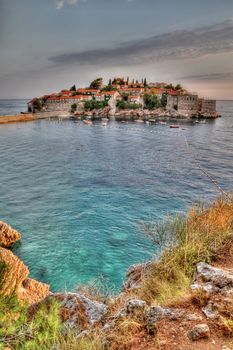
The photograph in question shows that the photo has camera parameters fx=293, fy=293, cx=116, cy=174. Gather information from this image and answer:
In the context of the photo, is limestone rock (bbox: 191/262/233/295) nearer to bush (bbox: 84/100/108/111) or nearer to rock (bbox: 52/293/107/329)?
rock (bbox: 52/293/107/329)

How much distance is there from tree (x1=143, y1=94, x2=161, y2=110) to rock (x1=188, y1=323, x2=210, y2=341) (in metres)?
A: 129

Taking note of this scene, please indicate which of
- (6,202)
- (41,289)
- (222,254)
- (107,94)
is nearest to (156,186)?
(6,202)

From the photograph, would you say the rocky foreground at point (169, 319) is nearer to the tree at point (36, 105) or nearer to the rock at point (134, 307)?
the rock at point (134, 307)

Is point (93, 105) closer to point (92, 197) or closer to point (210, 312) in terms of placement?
point (92, 197)

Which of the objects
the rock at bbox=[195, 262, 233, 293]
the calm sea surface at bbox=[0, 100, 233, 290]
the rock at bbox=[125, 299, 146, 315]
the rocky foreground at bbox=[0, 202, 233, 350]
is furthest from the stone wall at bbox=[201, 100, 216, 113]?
the rock at bbox=[125, 299, 146, 315]

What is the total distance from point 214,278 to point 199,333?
57.7 inches

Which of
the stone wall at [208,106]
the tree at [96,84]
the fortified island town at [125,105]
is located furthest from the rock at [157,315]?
the tree at [96,84]

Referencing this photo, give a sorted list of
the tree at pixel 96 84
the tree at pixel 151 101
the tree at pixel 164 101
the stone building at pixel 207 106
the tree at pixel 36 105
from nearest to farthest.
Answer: the stone building at pixel 207 106 < the tree at pixel 36 105 < the tree at pixel 151 101 < the tree at pixel 164 101 < the tree at pixel 96 84

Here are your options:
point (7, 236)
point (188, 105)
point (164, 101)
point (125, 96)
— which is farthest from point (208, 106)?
point (7, 236)

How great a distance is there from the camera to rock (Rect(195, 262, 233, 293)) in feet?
18.3

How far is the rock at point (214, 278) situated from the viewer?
18.3 ft

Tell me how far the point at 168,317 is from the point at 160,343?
1.93 feet

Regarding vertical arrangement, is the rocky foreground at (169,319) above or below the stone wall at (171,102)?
below

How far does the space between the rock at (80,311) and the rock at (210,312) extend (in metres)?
2.18
